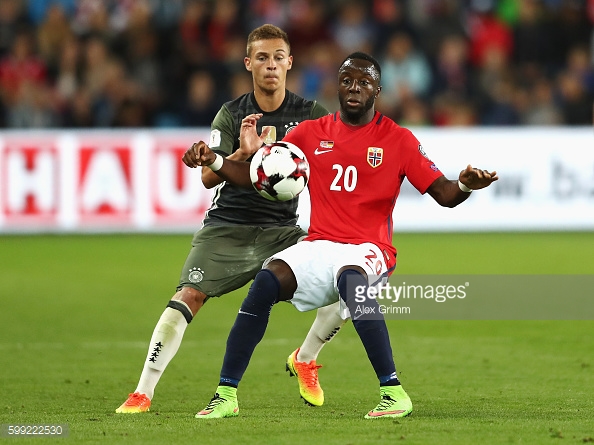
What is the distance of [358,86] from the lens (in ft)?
21.2

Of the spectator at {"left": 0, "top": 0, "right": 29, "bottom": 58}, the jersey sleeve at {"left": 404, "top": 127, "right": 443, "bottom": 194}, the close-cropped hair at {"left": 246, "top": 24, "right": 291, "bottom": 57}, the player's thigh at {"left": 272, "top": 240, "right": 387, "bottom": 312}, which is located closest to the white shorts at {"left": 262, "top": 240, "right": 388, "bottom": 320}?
the player's thigh at {"left": 272, "top": 240, "right": 387, "bottom": 312}

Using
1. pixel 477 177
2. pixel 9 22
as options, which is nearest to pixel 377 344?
pixel 477 177

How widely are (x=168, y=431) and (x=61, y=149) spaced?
11.5 meters

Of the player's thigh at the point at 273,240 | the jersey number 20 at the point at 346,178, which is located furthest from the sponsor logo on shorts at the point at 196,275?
the jersey number 20 at the point at 346,178

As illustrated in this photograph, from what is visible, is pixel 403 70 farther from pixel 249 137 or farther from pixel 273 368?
pixel 249 137

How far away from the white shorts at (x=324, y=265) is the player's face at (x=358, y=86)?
77 centimetres

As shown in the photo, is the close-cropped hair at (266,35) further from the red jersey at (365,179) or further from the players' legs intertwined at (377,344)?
the players' legs intertwined at (377,344)

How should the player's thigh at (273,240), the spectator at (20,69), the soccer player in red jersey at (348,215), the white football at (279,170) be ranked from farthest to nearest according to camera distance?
1. the spectator at (20,69)
2. the player's thigh at (273,240)
3. the white football at (279,170)
4. the soccer player in red jersey at (348,215)

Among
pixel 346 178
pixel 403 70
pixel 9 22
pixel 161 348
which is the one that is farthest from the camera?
pixel 9 22

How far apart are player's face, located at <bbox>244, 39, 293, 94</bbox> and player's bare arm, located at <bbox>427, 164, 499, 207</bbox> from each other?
1.30 m

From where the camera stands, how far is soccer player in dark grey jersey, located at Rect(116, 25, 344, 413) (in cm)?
691

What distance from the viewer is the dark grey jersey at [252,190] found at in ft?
23.8

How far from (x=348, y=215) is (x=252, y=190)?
0.89m

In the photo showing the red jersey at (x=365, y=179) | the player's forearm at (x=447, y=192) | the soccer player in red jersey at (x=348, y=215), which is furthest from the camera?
the red jersey at (x=365, y=179)
